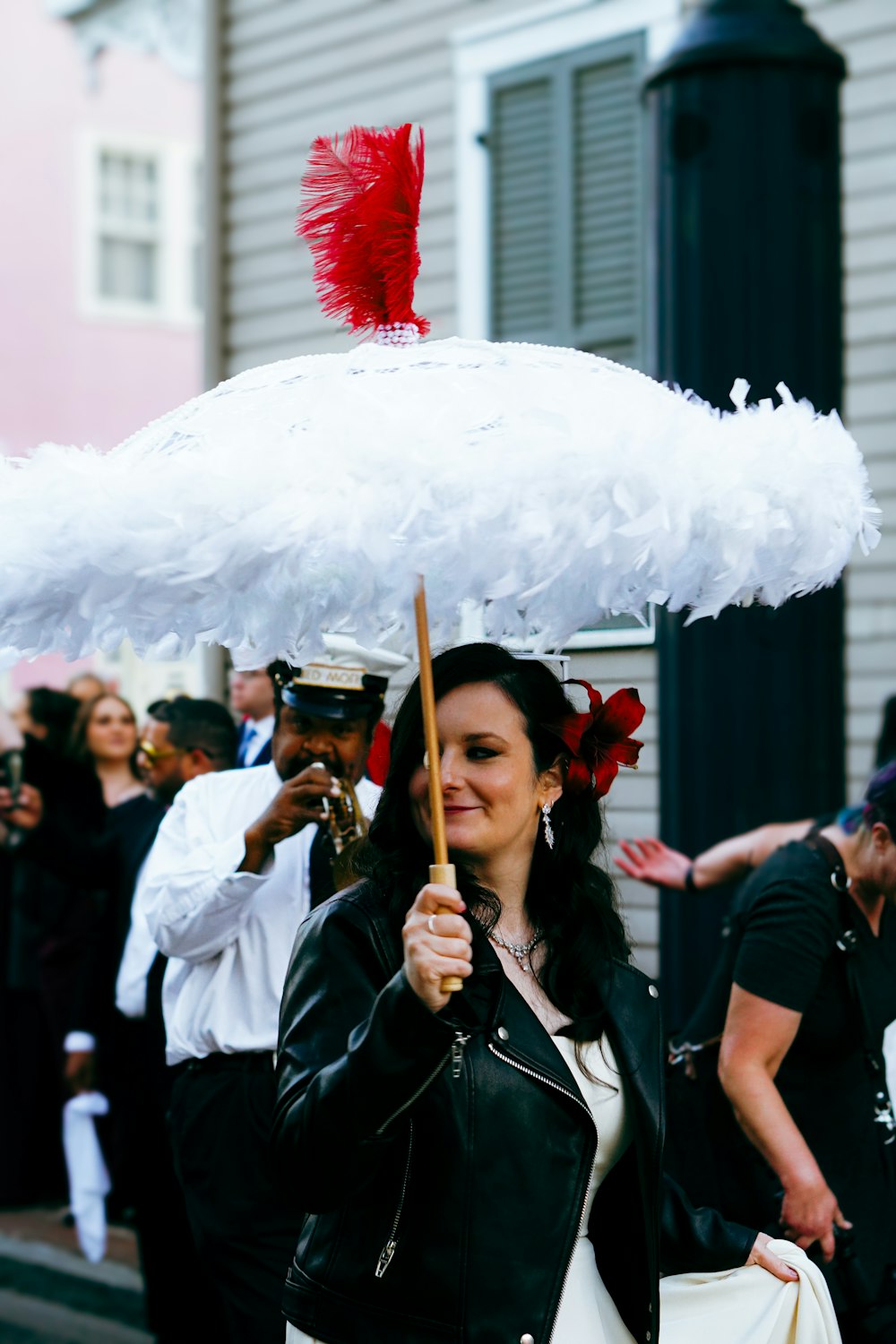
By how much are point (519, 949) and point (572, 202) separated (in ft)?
19.3

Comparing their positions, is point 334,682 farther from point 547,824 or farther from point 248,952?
point 547,824

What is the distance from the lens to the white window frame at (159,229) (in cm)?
1919

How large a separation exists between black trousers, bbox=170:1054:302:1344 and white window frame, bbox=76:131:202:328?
54.3ft

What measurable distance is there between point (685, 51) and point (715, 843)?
1820 millimetres

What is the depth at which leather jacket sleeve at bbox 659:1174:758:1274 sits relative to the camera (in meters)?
2.64

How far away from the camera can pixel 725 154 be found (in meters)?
3.83

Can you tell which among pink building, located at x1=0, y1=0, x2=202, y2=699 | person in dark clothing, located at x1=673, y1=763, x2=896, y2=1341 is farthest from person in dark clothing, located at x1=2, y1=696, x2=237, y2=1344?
pink building, located at x1=0, y1=0, x2=202, y2=699

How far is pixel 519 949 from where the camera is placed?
103 inches

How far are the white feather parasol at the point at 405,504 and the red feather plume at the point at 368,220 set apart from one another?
0.32 feet

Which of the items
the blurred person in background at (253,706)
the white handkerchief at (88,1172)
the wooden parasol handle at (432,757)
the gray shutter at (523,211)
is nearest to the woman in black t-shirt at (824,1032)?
the wooden parasol handle at (432,757)

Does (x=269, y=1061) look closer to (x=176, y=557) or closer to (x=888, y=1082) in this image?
(x=888, y=1082)

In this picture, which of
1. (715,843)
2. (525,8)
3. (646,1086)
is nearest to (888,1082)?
(715,843)

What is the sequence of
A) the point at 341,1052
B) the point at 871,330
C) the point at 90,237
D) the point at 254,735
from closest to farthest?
the point at 341,1052 → the point at 254,735 → the point at 871,330 → the point at 90,237

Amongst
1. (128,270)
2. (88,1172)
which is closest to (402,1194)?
(88,1172)
